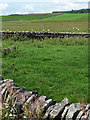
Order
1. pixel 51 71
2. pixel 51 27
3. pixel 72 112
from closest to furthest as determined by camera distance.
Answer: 1. pixel 72 112
2. pixel 51 71
3. pixel 51 27

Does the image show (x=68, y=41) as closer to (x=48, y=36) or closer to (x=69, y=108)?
(x=48, y=36)

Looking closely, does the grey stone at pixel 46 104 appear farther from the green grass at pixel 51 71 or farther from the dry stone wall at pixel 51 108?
the green grass at pixel 51 71

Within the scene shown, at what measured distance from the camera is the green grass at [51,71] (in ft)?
20.9

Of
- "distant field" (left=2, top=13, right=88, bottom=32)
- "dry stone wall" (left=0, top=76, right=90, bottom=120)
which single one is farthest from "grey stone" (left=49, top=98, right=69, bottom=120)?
"distant field" (left=2, top=13, right=88, bottom=32)

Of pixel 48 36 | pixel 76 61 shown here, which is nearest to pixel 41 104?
pixel 76 61

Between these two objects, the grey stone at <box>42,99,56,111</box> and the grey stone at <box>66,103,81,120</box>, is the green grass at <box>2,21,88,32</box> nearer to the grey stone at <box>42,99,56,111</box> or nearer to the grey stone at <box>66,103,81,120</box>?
the grey stone at <box>42,99,56,111</box>

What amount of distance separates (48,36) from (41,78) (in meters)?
9.51

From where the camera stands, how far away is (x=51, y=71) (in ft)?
26.3

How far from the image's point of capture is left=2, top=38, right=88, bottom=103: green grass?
20.9 feet

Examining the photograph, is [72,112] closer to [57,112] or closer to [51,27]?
[57,112]

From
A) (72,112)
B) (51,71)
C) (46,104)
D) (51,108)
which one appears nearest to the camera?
(72,112)

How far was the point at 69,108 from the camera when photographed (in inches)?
149

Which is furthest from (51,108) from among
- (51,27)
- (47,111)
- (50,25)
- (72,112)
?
(50,25)

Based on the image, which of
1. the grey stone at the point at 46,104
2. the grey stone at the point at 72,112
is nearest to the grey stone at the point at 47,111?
the grey stone at the point at 46,104
